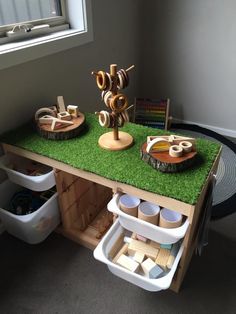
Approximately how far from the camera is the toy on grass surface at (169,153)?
1015 mm

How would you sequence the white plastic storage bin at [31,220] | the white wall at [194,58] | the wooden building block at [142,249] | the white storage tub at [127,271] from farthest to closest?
the white wall at [194,58]
the white plastic storage bin at [31,220]
the wooden building block at [142,249]
the white storage tub at [127,271]

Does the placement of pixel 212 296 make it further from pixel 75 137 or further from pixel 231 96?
pixel 231 96

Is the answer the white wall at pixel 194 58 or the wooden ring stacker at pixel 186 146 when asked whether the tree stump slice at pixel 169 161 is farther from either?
the white wall at pixel 194 58

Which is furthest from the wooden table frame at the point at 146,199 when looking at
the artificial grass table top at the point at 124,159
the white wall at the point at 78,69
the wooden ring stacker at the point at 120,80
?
the wooden ring stacker at the point at 120,80

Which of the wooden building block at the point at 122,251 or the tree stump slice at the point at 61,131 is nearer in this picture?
the wooden building block at the point at 122,251

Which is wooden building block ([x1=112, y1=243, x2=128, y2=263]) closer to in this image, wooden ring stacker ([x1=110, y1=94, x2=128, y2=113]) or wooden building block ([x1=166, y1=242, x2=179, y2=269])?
wooden building block ([x1=166, y1=242, x2=179, y2=269])

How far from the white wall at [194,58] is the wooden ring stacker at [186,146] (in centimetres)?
128

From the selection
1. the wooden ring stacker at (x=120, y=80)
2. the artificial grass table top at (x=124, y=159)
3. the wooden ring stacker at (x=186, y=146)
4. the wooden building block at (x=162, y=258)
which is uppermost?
the wooden ring stacker at (x=120, y=80)

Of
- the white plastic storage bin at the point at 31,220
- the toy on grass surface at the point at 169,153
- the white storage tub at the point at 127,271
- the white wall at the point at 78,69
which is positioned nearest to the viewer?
the white storage tub at the point at 127,271

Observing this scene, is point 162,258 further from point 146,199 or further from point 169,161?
point 169,161

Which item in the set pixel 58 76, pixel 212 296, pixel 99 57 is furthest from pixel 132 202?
pixel 99 57

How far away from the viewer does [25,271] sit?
4.15 ft

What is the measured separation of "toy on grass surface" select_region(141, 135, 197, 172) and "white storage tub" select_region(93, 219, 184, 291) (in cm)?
29

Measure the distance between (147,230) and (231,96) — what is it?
157 centimetres
